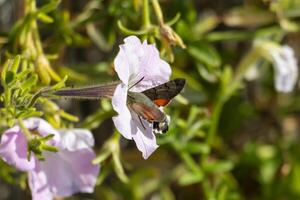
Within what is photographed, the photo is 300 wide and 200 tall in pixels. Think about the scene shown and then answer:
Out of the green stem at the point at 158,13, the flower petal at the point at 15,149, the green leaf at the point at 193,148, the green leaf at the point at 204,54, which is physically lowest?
the green leaf at the point at 193,148

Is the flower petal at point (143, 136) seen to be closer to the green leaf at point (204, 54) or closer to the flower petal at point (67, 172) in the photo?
the flower petal at point (67, 172)

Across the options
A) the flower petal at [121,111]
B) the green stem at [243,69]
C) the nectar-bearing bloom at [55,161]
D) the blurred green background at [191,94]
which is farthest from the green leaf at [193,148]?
the flower petal at [121,111]

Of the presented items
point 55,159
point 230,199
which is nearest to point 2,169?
point 55,159

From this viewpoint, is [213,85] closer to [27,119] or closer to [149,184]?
[149,184]

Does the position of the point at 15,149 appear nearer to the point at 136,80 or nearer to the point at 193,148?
the point at 136,80

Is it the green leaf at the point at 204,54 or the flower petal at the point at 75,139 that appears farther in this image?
the green leaf at the point at 204,54

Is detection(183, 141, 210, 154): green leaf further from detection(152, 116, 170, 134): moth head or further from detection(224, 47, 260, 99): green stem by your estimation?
detection(152, 116, 170, 134): moth head
